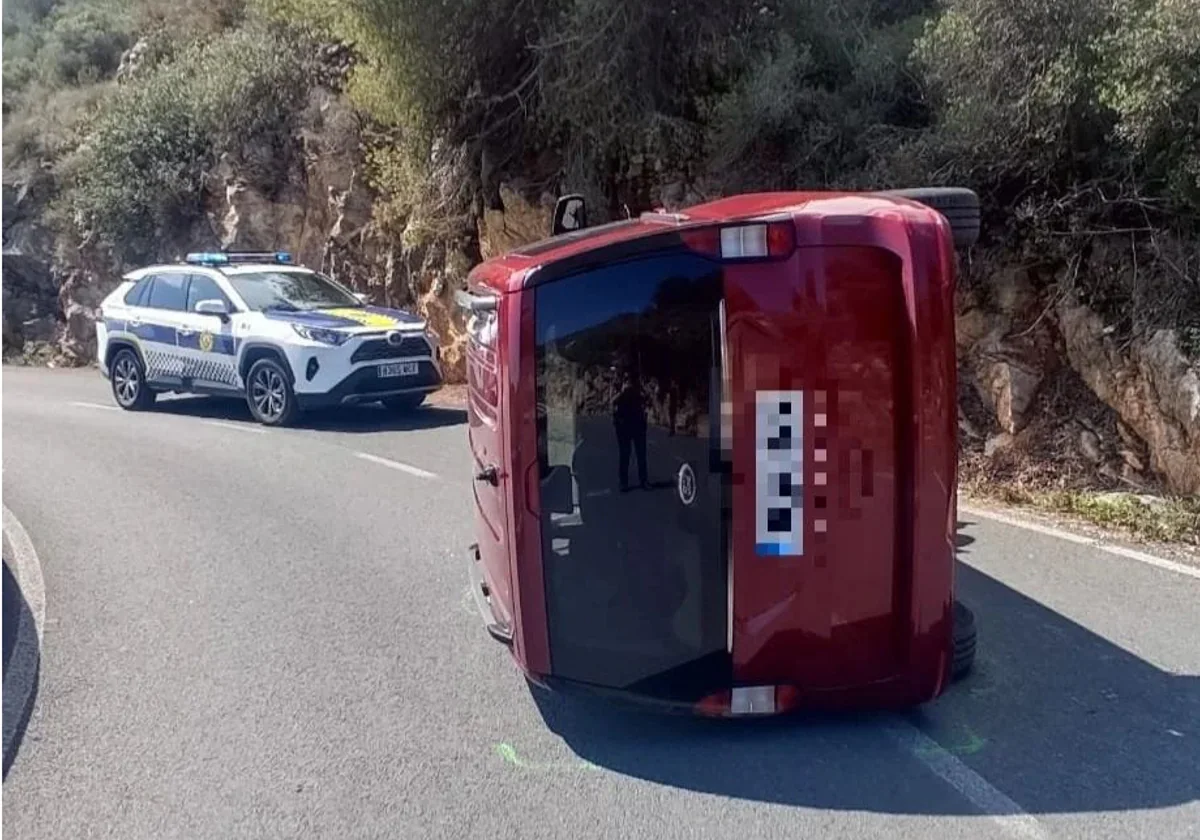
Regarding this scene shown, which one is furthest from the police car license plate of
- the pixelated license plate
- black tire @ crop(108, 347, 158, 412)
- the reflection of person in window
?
the reflection of person in window

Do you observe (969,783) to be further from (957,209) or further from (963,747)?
(957,209)

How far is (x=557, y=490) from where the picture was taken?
4395 millimetres

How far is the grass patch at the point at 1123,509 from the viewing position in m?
7.30

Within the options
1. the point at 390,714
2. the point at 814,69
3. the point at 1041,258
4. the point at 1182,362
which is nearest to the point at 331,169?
the point at 814,69

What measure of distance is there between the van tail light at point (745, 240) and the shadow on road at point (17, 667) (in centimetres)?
333

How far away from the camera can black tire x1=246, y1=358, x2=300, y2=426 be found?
12734 mm

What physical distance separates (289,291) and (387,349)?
1.79 metres

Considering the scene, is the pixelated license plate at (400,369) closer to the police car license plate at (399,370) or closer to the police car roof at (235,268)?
the police car license plate at (399,370)

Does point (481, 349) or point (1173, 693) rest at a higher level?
point (481, 349)

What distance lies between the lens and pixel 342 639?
235 inches

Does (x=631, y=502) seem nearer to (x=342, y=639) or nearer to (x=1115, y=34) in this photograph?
(x=342, y=639)

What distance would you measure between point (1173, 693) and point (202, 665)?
4.35 meters

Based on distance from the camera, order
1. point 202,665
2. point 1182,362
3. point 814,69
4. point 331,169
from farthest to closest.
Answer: point 331,169, point 814,69, point 1182,362, point 202,665

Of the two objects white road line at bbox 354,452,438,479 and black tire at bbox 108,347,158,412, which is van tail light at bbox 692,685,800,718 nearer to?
white road line at bbox 354,452,438,479
